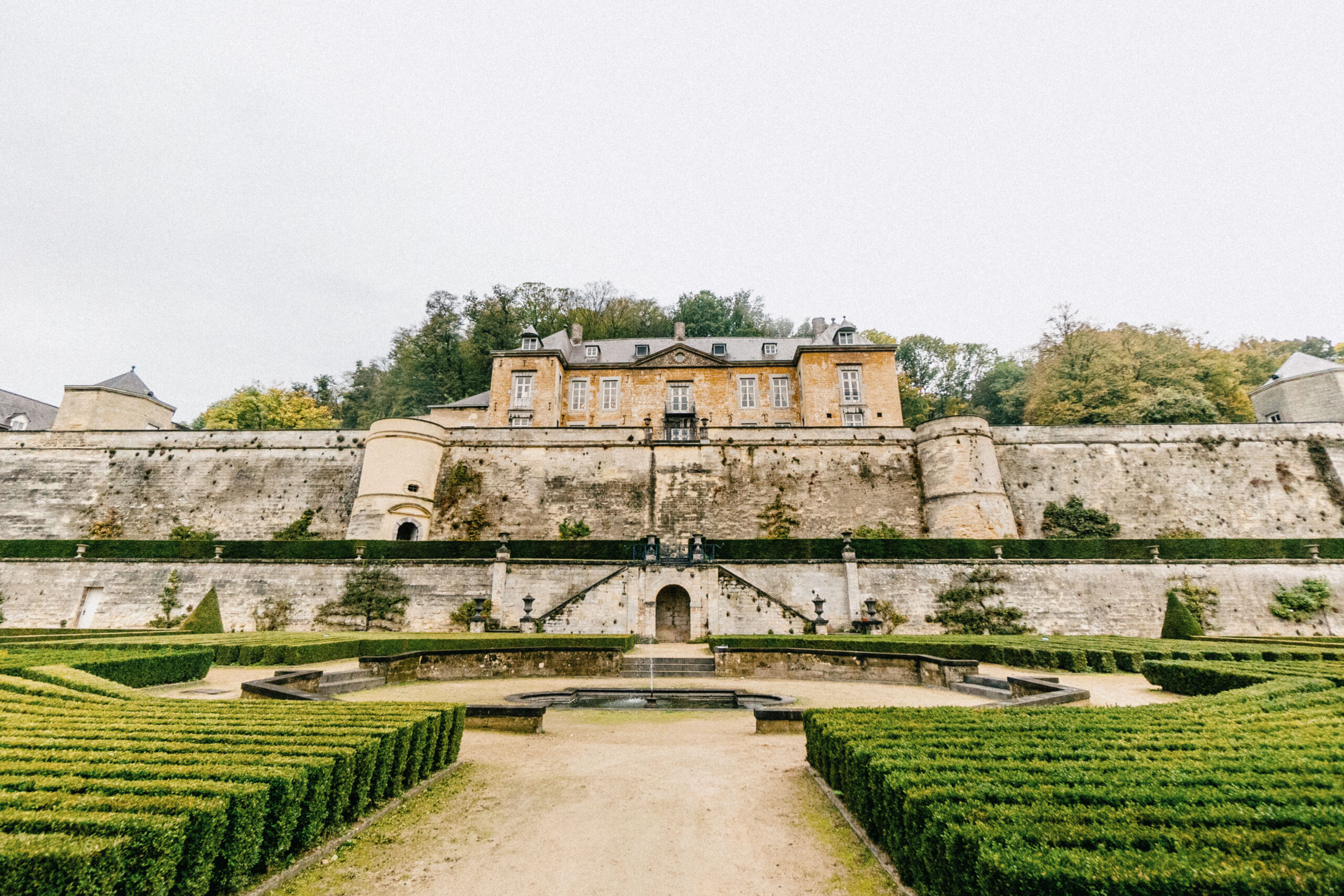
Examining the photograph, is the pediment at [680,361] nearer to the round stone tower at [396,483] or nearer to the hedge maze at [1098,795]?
the round stone tower at [396,483]

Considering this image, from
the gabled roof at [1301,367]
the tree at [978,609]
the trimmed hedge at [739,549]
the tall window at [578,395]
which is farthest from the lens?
the tall window at [578,395]

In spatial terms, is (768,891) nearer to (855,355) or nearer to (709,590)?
(709,590)

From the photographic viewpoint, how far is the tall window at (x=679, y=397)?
34969 mm

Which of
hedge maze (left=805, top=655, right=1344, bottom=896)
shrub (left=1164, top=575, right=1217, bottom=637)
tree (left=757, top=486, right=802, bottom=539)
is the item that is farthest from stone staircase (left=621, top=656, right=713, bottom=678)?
shrub (left=1164, top=575, right=1217, bottom=637)

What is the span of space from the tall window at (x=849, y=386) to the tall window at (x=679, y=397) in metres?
8.58

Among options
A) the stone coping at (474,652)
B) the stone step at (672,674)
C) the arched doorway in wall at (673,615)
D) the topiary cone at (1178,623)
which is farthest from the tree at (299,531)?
the topiary cone at (1178,623)

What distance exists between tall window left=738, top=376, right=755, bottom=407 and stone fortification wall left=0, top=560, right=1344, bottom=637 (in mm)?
14900

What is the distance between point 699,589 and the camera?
20281 mm

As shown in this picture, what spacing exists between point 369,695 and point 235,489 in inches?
930

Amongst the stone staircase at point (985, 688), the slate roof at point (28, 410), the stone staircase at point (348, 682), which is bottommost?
the stone staircase at point (985, 688)

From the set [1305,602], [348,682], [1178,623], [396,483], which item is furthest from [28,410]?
[1305,602]

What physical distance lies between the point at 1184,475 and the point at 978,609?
1466cm

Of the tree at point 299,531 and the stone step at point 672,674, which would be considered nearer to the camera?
the stone step at point 672,674

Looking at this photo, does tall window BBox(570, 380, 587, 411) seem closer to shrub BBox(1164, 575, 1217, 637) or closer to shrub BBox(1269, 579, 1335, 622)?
shrub BBox(1164, 575, 1217, 637)
